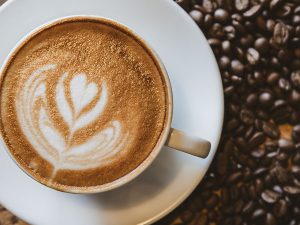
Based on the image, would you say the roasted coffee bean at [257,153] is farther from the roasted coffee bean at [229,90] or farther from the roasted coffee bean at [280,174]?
the roasted coffee bean at [229,90]

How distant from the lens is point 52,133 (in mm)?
1180

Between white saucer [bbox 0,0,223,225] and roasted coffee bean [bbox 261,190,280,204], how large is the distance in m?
0.34

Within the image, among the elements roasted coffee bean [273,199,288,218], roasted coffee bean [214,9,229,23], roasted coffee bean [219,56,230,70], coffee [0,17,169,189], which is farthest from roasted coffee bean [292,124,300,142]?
coffee [0,17,169,189]

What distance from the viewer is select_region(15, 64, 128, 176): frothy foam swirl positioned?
1173 mm

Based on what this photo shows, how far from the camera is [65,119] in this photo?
3.86 ft

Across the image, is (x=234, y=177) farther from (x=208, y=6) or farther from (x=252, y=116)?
(x=208, y=6)

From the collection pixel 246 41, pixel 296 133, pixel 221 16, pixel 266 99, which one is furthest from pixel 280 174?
pixel 221 16

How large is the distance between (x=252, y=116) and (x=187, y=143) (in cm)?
46

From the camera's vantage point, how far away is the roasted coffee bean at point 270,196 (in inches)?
60.6

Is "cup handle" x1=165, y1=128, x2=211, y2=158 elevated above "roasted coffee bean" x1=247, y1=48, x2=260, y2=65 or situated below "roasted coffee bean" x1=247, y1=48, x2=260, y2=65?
above

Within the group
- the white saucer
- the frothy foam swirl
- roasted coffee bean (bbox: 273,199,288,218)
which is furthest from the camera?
roasted coffee bean (bbox: 273,199,288,218)

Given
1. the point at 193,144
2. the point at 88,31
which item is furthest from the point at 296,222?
the point at 88,31

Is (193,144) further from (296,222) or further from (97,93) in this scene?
(296,222)

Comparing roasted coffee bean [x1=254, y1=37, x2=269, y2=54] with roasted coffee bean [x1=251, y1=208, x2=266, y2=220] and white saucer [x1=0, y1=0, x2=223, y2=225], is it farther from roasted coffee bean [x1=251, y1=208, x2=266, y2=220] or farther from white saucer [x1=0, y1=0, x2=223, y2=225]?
roasted coffee bean [x1=251, y1=208, x2=266, y2=220]
